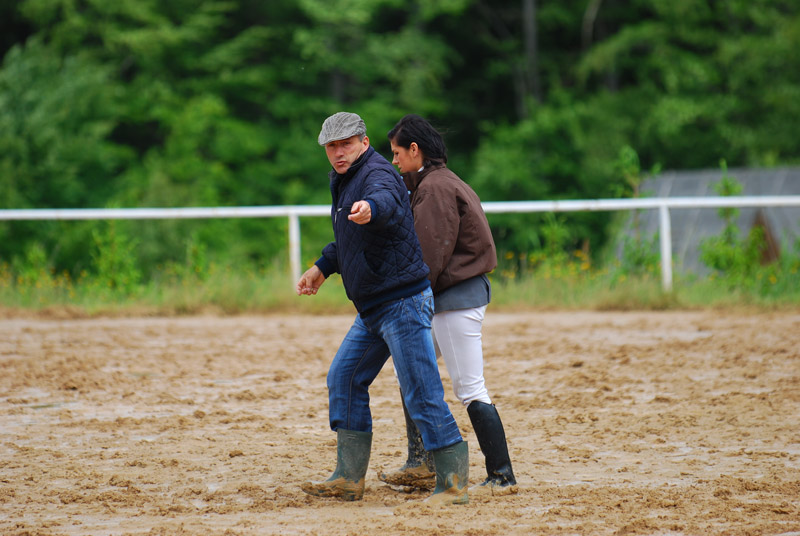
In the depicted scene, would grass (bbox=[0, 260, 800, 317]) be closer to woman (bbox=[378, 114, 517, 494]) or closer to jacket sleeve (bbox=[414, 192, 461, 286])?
woman (bbox=[378, 114, 517, 494])

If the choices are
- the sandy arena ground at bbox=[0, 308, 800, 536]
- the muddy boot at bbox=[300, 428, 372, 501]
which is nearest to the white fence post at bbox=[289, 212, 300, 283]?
the sandy arena ground at bbox=[0, 308, 800, 536]

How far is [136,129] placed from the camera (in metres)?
28.5

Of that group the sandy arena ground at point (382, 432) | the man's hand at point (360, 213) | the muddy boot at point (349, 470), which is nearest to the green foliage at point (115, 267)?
the sandy arena ground at point (382, 432)

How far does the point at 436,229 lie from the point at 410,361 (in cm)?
62

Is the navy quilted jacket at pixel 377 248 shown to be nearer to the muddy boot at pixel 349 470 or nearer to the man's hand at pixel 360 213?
the man's hand at pixel 360 213

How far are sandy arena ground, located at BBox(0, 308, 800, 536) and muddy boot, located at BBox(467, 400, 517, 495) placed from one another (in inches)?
4.8

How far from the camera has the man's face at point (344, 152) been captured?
170 inches

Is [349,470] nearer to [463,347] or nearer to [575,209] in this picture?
[463,347]

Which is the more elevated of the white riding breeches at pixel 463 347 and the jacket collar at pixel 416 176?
the jacket collar at pixel 416 176

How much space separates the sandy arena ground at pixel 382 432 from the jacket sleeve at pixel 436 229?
3.75 ft

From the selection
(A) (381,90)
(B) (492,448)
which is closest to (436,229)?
(B) (492,448)

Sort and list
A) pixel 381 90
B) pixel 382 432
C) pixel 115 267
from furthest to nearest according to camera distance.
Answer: pixel 381 90 < pixel 115 267 < pixel 382 432

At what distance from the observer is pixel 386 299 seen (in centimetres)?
427

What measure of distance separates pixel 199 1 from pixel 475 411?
25560 millimetres
